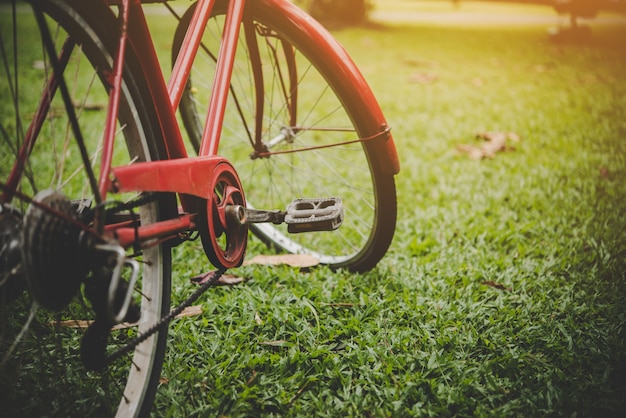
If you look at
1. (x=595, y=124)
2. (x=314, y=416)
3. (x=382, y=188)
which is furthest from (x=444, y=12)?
(x=314, y=416)

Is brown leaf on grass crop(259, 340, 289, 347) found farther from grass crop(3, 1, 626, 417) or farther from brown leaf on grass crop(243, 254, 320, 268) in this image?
brown leaf on grass crop(243, 254, 320, 268)

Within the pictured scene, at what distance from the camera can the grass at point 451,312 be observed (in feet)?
4.32

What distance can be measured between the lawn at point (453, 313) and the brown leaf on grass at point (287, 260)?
0.10ft

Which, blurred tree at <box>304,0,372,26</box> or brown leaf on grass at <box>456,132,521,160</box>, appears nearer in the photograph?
brown leaf on grass at <box>456,132,521,160</box>

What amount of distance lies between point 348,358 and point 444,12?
10.2 meters

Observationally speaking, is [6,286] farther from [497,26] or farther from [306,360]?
[497,26]

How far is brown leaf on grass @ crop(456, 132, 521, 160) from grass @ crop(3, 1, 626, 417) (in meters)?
0.07

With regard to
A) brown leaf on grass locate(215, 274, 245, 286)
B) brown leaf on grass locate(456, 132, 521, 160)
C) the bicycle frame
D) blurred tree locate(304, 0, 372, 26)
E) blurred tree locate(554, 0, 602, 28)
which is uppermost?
blurred tree locate(304, 0, 372, 26)

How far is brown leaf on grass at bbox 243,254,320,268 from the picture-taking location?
191 centimetres

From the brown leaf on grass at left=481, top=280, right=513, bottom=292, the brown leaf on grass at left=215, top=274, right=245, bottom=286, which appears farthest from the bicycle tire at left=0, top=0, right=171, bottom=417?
the brown leaf on grass at left=481, top=280, right=513, bottom=292

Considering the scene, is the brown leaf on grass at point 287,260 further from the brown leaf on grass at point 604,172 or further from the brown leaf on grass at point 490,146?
the brown leaf on grass at point 604,172

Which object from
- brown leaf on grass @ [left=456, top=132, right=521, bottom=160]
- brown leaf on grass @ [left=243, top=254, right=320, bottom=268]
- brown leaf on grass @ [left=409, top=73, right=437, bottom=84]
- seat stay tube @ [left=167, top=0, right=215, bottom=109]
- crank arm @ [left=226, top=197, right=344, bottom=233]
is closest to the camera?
seat stay tube @ [left=167, top=0, right=215, bottom=109]

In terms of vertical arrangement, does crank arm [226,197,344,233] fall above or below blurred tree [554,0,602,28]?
below

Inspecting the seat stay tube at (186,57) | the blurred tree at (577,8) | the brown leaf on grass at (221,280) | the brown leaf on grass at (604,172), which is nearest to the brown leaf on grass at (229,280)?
the brown leaf on grass at (221,280)
